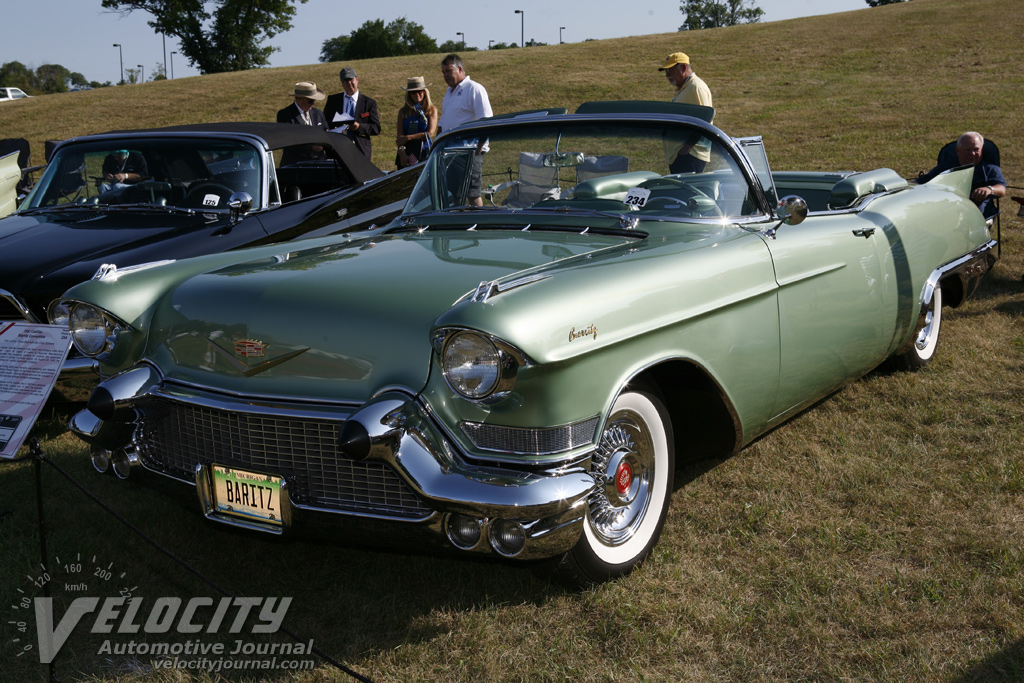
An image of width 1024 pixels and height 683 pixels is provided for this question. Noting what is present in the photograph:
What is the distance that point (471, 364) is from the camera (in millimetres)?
2441

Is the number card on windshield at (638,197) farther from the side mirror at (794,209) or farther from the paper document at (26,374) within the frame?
the paper document at (26,374)

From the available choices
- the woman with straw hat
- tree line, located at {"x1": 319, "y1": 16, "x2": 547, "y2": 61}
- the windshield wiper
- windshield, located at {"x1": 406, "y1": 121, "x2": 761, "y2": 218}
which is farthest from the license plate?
tree line, located at {"x1": 319, "y1": 16, "x2": 547, "y2": 61}

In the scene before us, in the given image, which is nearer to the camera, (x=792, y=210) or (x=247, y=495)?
(x=247, y=495)

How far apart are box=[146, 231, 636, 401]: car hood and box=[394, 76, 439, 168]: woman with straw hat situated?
5.66 metres

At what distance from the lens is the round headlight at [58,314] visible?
135 inches

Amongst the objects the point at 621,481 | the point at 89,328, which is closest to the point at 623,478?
the point at 621,481

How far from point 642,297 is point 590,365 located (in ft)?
1.17

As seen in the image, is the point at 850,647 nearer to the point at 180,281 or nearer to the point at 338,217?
the point at 180,281

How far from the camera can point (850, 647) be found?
8.45 feet

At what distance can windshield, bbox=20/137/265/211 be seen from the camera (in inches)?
223

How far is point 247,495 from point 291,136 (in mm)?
3914
